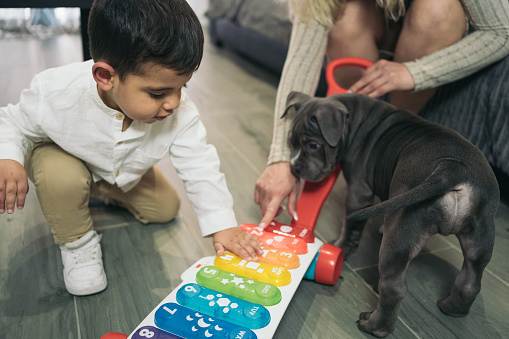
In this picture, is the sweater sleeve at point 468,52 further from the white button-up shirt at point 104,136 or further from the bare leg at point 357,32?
the white button-up shirt at point 104,136

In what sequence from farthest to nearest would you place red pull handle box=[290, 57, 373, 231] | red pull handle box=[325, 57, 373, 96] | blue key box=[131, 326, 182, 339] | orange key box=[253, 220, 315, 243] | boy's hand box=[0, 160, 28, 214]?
red pull handle box=[325, 57, 373, 96] → red pull handle box=[290, 57, 373, 231] → orange key box=[253, 220, 315, 243] → boy's hand box=[0, 160, 28, 214] → blue key box=[131, 326, 182, 339]

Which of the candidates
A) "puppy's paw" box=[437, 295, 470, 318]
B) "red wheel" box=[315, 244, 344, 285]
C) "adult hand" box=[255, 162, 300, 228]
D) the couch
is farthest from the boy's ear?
the couch

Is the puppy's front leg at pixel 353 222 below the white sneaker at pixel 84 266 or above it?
above

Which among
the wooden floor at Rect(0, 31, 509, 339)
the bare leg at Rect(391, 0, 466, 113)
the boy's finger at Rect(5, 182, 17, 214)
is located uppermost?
the bare leg at Rect(391, 0, 466, 113)

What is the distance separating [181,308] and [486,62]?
1.03 metres

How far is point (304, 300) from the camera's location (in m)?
1.04

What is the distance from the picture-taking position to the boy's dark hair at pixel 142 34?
2.63ft

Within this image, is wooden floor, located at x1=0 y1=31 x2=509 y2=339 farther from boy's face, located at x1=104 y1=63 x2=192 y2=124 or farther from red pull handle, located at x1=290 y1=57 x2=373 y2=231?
boy's face, located at x1=104 y1=63 x2=192 y2=124

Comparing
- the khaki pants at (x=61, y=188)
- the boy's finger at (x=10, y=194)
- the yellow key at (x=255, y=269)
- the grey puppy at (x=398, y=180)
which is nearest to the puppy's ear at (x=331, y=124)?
the grey puppy at (x=398, y=180)

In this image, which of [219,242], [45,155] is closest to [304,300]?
[219,242]

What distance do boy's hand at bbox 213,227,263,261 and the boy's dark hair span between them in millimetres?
386

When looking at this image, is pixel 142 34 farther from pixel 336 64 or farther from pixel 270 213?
pixel 336 64

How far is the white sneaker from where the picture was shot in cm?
99

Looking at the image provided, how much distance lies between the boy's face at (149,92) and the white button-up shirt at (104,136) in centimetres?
10
